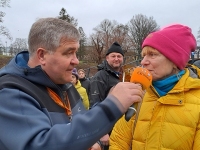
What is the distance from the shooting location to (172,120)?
203cm

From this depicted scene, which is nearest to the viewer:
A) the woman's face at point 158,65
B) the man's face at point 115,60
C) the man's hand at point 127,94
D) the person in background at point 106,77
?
the man's hand at point 127,94

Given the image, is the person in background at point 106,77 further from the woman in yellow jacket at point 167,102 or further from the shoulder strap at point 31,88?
the shoulder strap at point 31,88

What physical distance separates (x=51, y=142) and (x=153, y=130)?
44.7 inches

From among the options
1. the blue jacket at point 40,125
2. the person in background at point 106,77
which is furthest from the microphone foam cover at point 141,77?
the person in background at point 106,77

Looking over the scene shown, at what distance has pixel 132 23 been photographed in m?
59.2

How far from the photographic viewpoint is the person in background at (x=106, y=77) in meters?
4.76

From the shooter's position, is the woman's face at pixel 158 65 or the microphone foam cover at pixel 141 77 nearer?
the microphone foam cover at pixel 141 77

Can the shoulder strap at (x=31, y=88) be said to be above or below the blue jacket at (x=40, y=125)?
above

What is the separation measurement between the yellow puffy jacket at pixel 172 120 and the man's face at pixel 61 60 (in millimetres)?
887

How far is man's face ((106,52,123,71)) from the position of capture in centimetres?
510

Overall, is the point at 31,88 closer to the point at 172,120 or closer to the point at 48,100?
the point at 48,100

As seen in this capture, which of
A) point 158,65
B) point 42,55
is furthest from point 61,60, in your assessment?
point 158,65

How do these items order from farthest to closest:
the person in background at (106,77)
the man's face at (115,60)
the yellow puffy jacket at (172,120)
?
the man's face at (115,60), the person in background at (106,77), the yellow puffy jacket at (172,120)

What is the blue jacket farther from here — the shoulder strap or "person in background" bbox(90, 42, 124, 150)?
"person in background" bbox(90, 42, 124, 150)
